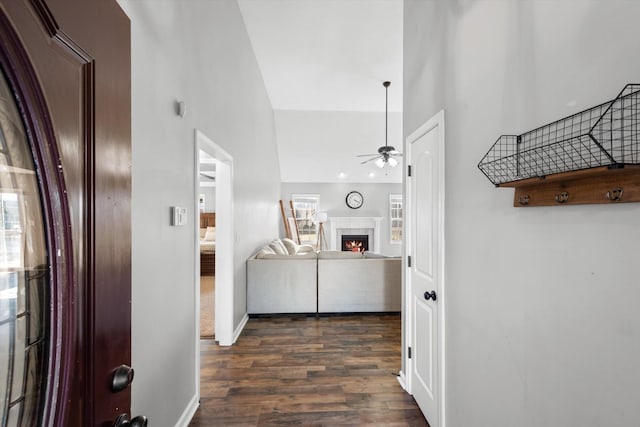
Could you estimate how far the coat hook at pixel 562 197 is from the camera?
0.96m

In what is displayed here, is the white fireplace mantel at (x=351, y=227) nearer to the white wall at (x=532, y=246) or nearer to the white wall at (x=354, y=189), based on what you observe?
the white wall at (x=354, y=189)

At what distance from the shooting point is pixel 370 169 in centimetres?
757

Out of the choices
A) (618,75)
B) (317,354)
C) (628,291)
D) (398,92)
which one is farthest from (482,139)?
(398,92)

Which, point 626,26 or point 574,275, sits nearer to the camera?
point 626,26

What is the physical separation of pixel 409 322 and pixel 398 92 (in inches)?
162

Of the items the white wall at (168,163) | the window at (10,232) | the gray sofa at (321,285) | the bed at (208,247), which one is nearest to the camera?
the window at (10,232)

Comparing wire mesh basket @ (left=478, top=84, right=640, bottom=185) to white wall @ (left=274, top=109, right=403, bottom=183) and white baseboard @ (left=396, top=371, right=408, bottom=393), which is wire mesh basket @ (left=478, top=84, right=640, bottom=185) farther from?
white wall @ (left=274, top=109, right=403, bottom=183)

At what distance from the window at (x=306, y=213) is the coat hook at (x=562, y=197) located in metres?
7.31

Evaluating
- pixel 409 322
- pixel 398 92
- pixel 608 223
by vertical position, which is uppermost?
pixel 398 92

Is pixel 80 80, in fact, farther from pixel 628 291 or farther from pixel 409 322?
pixel 409 322

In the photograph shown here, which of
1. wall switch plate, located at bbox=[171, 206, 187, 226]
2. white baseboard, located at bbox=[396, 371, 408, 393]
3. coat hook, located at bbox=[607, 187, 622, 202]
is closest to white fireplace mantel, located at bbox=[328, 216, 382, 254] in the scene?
white baseboard, located at bbox=[396, 371, 408, 393]

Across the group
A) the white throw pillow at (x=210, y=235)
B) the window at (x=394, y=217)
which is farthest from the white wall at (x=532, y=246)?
the white throw pillow at (x=210, y=235)

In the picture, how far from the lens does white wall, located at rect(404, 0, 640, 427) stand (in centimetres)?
84

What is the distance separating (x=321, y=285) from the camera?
405 cm
